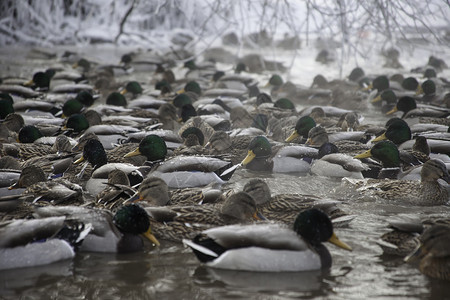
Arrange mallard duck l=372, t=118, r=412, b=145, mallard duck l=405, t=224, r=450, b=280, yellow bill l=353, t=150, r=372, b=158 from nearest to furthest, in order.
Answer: mallard duck l=405, t=224, r=450, b=280 → yellow bill l=353, t=150, r=372, b=158 → mallard duck l=372, t=118, r=412, b=145

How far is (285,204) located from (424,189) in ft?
5.08

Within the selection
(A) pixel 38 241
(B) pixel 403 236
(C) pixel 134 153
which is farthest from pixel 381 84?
(A) pixel 38 241

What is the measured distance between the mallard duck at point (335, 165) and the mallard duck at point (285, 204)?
5.30 feet

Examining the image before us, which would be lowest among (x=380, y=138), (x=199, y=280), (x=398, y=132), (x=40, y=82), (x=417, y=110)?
(x=199, y=280)

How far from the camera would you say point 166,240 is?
16.0ft

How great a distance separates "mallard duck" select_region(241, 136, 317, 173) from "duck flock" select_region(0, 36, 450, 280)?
0.04 feet

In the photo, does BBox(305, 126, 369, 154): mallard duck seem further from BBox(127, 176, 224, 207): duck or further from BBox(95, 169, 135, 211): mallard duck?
BBox(95, 169, 135, 211): mallard duck

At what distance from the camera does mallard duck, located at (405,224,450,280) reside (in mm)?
4004

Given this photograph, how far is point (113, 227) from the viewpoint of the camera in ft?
15.1

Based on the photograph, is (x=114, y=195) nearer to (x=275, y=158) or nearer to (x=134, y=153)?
(x=134, y=153)

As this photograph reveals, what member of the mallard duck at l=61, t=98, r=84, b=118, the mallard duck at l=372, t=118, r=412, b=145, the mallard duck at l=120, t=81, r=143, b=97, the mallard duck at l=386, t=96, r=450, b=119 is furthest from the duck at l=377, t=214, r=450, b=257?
the mallard duck at l=120, t=81, r=143, b=97

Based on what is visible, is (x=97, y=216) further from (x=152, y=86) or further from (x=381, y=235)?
(x=152, y=86)

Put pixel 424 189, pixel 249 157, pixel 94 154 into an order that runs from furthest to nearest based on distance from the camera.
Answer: pixel 249 157 < pixel 94 154 < pixel 424 189

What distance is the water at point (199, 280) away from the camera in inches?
150
